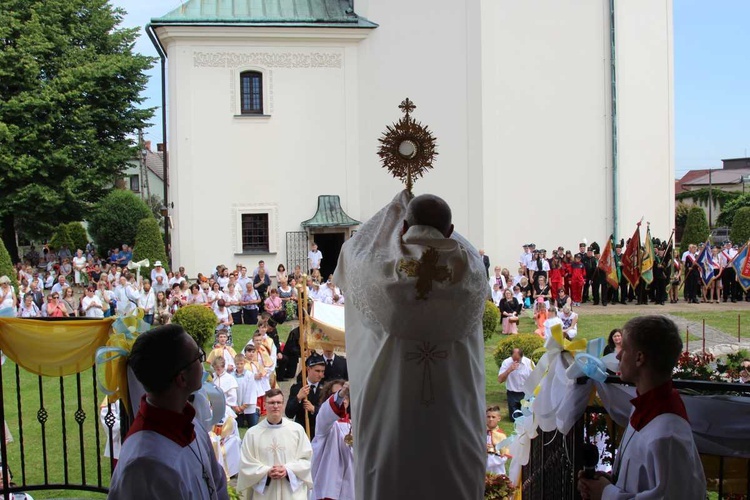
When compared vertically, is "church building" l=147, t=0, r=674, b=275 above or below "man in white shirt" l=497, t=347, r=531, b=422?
above

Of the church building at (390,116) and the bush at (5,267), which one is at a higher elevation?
the church building at (390,116)

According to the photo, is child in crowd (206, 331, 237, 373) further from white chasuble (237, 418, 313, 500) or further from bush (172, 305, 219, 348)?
white chasuble (237, 418, 313, 500)

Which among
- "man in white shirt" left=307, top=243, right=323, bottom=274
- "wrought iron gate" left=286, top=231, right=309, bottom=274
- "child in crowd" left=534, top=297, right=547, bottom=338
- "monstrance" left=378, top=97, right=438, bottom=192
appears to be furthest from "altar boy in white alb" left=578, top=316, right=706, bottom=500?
"wrought iron gate" left=286, top=231, right=309, bottom=274

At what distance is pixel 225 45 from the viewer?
27281 millimetres

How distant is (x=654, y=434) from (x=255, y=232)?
25091mm

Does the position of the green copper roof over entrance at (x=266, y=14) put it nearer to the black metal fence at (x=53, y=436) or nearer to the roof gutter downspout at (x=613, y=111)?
the roof gutter downspout at (x=613, y=111)

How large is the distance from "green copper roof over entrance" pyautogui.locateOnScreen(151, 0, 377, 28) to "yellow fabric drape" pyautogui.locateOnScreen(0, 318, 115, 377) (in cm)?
2255

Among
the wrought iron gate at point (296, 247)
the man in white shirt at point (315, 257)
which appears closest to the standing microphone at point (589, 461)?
the man in white shirt at point (315, 257)

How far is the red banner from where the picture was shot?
2325cm

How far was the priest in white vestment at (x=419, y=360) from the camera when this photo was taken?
148 inches

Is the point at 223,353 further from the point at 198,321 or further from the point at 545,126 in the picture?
the point at 545,126

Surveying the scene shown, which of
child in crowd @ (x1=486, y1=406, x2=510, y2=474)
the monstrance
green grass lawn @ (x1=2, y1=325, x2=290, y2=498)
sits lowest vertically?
green grass lawn @ (x1=2, y1=325, x2=290, y2=498)

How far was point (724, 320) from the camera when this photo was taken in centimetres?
2047

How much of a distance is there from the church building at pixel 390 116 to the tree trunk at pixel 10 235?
9.15 meters
